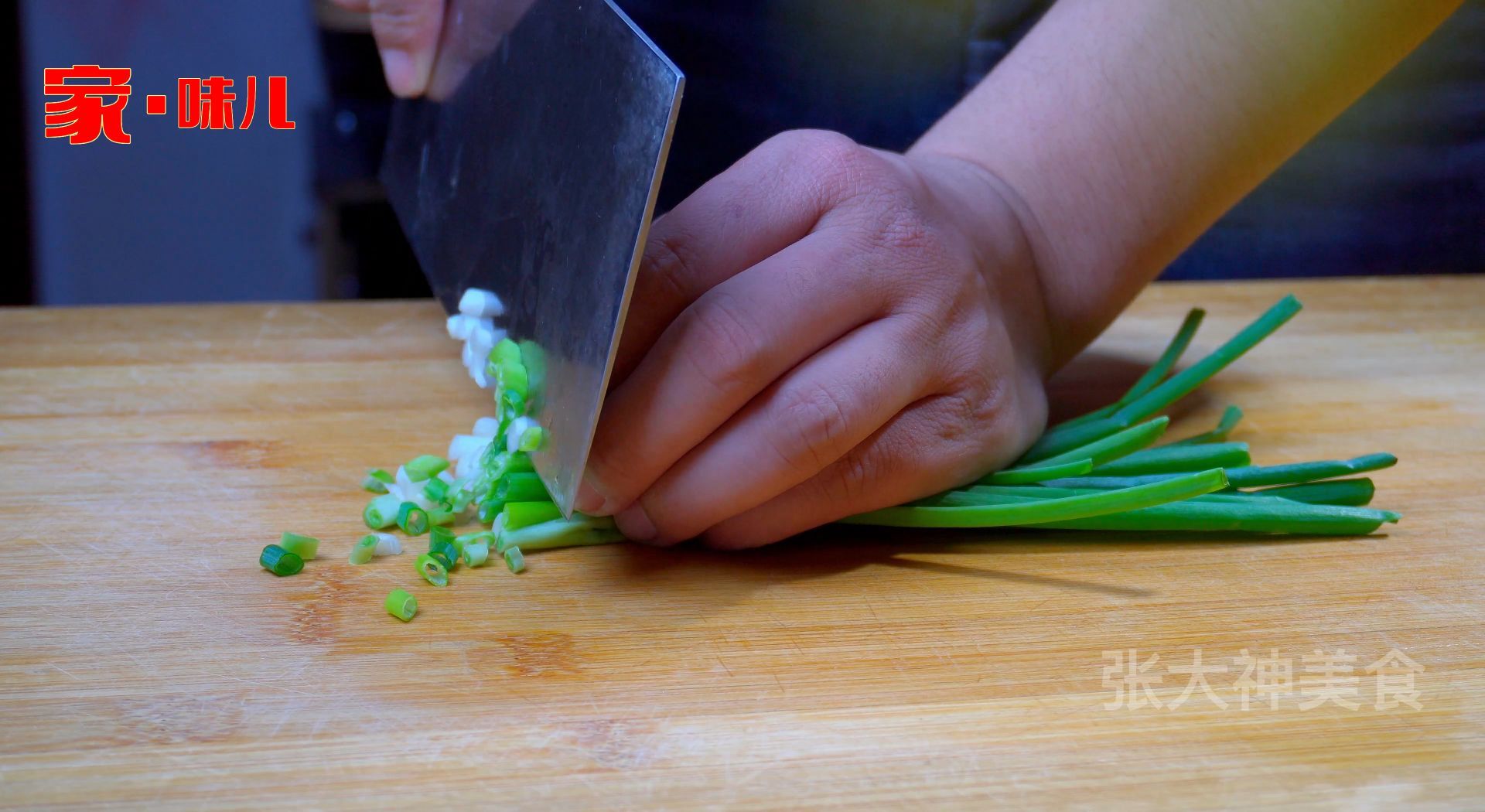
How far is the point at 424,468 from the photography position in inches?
43.0

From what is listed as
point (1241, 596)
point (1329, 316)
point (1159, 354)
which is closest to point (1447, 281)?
point (1329, 316)

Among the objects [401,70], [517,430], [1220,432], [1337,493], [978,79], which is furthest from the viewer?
[978,79]

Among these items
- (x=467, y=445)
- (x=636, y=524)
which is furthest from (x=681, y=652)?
(x=467, y=445)

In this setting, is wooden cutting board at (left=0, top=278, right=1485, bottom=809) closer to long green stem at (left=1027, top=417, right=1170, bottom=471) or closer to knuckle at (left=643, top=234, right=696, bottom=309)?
long green stem at (left=1027, top=417, right=1170, bottom=471)

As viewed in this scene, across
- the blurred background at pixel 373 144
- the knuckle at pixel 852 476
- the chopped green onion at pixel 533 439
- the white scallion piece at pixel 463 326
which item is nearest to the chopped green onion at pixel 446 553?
the chopped green onion at pixel 533 439

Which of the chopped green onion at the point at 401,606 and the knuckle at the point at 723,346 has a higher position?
the knuckle at the point at 723,346

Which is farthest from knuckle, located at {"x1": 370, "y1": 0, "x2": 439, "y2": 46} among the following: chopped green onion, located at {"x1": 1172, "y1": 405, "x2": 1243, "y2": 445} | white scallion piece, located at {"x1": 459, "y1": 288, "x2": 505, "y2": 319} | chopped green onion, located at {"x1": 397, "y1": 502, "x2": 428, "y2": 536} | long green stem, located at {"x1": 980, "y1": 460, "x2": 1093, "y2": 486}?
chopped green onion, located at {"x1": 1172, "y1": 405, "x2": 1243, "y2": 445}

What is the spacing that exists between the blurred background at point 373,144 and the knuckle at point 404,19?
0.46m

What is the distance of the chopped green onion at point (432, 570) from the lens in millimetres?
937

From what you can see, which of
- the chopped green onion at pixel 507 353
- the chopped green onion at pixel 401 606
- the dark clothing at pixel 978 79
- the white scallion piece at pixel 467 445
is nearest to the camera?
the chopped green onion at pixel 401 606

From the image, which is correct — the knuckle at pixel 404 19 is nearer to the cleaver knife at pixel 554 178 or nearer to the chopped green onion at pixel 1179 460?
the cleaver knife at pixel 554 178

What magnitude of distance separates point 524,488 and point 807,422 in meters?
0.29

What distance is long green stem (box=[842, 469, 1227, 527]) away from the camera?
89cm

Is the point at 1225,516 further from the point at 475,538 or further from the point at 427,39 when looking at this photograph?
the point at 427,39
